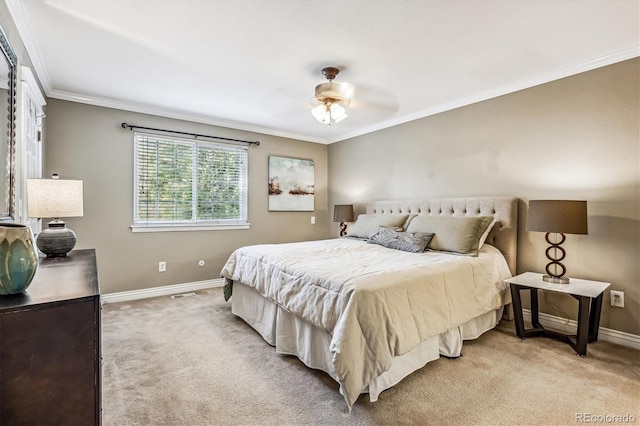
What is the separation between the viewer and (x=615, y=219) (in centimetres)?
254

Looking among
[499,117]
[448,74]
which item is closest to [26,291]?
[448,74]

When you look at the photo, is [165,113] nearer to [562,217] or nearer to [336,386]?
[336,386]

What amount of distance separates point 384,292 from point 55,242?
2.10m

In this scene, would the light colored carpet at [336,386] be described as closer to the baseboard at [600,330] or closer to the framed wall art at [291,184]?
the baseboard at [600,330]

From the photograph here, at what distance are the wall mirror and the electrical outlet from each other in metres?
4.26

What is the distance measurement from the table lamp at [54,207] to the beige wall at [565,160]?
3.57m

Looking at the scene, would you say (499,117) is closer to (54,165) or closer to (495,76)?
(495,76)

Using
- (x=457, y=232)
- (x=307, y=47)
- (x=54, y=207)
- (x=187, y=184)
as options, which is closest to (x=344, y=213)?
(x=457, y=232)

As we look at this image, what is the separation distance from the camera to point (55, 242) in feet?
6.52

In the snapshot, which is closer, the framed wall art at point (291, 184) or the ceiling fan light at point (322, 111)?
the ceiling fan light at point (322, 111)

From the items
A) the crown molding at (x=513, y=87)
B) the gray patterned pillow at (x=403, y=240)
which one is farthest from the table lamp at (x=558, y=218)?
the crown molding at (x=513, y=87)

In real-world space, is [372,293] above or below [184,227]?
below

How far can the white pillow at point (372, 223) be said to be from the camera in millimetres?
3812

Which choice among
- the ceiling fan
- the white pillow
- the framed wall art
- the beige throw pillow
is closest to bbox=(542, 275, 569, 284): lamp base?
the beige throw pillow
